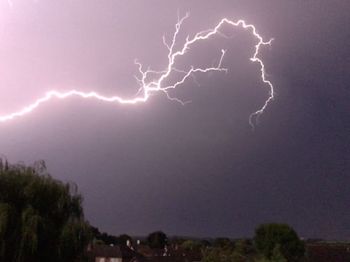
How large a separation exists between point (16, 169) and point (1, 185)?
1149mm

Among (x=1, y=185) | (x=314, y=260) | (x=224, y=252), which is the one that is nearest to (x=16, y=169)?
(x=1, y=185)

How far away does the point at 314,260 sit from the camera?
146ft

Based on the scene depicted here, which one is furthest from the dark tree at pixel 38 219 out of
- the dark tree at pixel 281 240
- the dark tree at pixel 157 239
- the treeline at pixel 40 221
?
the dark tree at pixel 157 239

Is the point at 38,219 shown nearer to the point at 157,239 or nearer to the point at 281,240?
the point at 281,240

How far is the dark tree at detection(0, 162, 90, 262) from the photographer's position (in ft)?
55.5

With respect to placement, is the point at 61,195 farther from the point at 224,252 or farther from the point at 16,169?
the point at 224,252

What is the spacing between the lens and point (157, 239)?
298 feet

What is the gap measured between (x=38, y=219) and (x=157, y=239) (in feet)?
247

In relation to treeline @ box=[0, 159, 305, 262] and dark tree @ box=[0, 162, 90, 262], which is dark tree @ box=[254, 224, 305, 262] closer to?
treeline @ box=[0, 159, 305, 262]

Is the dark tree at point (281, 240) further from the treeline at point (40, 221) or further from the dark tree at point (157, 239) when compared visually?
the dark tree at point (157, 239)

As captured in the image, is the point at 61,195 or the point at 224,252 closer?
the point at 61,195

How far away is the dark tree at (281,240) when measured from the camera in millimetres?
48000

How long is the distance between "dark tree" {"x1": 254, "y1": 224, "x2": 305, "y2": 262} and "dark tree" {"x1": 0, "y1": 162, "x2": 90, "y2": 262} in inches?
1258

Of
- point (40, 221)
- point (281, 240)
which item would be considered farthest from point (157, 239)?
point (40, 221)
